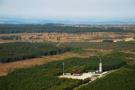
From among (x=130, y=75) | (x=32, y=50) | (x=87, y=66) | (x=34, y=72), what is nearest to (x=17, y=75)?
(x=34, y=72)

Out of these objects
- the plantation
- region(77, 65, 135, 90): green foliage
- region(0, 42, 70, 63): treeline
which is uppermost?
region(77, 65, 135, 90): green foliage

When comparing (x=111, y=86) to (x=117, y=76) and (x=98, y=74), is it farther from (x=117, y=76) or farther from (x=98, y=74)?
(x=98, y=74)

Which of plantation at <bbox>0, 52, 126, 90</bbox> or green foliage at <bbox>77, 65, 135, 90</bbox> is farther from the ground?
green foliage at <bbox>77, 65, 135, 90</bbox>

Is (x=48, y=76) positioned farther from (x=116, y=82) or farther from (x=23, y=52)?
(x=23, y=52)

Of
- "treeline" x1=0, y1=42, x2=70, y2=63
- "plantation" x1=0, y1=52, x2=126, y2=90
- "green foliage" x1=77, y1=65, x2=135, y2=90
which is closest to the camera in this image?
"green foliage" x1=77, y1=65, x2=135, y2=90

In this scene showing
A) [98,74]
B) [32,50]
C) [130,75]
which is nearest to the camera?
[130,75]

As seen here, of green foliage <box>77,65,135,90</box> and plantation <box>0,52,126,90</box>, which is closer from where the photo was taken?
green foliage <box>77,65,135,90</box>

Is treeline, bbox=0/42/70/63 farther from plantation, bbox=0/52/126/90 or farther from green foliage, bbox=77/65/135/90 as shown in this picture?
green foliage, bbox=77/65/135/90

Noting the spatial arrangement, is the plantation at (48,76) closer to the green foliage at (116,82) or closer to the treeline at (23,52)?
the green foliage at (116,82)

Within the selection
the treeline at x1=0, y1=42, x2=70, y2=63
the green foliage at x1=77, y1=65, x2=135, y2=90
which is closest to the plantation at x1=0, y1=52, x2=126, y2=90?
the green foliage at x1=77, y1=65, x2=135, y2=90
